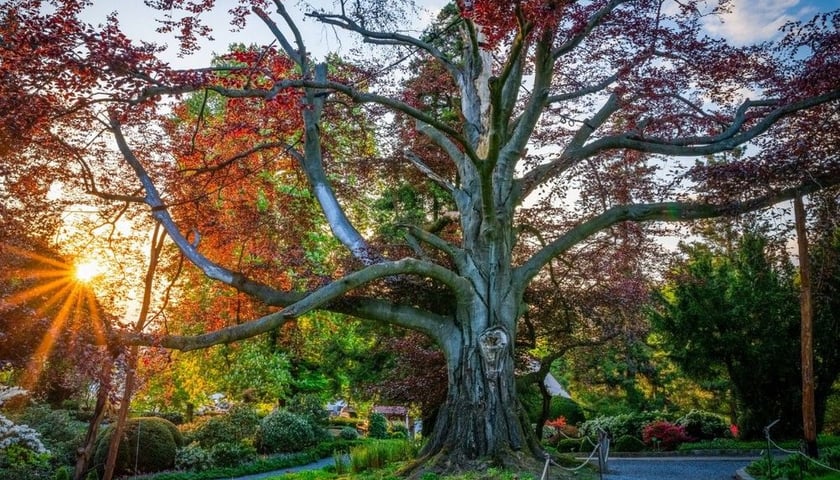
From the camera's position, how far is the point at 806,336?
9.66 metres

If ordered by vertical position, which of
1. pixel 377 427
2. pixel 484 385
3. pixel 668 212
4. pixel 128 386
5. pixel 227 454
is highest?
pixel 668 212

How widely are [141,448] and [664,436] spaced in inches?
542

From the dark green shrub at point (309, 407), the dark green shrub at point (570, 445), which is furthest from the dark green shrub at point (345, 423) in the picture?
the dark green shrub at point (570, 445)

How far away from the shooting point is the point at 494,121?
285 inches

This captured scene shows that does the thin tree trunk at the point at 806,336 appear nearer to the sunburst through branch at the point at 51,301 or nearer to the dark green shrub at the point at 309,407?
the sunburst through branch at the point at 51,301

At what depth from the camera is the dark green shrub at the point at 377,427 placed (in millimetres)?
24022

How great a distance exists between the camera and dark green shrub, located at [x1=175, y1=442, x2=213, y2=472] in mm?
14508

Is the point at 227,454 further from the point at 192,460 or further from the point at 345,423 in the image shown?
the point at 345,423

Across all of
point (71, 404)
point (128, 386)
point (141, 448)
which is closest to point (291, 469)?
point (141, 448)

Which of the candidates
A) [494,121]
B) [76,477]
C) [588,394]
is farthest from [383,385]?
[588,394]

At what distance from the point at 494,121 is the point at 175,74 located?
12.6ft

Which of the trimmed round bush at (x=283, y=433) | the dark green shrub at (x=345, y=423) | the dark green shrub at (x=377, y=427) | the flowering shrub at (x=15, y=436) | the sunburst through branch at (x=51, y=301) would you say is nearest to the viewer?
the sunburst through branch at (x=51, y=301)

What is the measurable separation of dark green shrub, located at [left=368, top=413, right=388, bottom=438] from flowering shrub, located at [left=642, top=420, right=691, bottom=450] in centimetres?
1165

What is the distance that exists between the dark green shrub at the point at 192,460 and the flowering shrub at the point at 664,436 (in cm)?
1211
